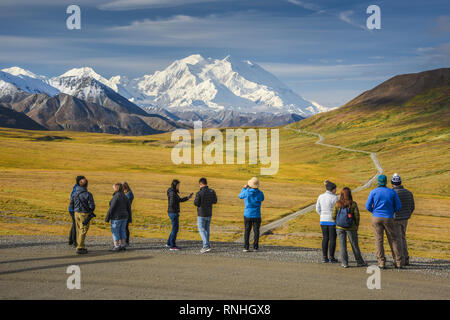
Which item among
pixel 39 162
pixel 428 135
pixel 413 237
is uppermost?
pixel 428 135

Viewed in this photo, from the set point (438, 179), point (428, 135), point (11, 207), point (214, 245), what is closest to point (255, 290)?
point (214, 245)

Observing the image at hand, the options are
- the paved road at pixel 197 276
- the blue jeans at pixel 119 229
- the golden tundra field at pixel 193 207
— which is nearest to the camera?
the paved road at pixel 197 276

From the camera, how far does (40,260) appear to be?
55.0 ft

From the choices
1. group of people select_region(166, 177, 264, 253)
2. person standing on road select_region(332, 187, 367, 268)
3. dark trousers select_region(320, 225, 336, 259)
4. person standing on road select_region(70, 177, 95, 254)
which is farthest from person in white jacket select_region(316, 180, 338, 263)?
person standing on road select_region(70, 177, 95, 254)

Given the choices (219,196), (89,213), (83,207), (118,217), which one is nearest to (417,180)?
(219,196)

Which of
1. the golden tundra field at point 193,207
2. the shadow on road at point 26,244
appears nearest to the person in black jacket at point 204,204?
the shadow on road at point 26,244

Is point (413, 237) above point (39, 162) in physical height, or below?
below

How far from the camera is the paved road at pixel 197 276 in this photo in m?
13.1

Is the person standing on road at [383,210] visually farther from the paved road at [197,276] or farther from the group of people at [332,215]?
the paved road at [197,276]

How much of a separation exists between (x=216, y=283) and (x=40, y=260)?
Answer: 722 centimetres

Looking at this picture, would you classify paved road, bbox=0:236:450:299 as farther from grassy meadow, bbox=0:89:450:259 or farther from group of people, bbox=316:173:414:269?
grassy meadow, bbox=0:89:450:259

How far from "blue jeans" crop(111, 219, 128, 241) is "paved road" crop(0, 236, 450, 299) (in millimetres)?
738

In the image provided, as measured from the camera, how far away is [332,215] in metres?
17.1
